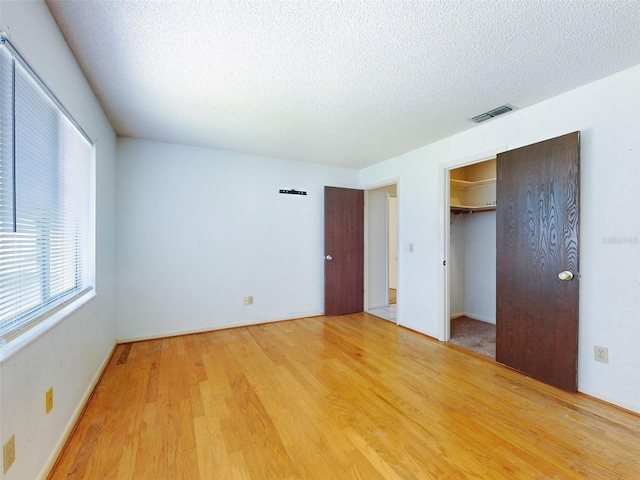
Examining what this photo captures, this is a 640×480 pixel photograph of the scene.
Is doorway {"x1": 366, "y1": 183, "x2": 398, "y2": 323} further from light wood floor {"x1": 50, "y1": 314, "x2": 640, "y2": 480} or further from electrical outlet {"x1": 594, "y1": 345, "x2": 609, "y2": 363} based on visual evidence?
electrical outlet {"x1": 594, "y1": 345, "x2": 609, "y2": 363}

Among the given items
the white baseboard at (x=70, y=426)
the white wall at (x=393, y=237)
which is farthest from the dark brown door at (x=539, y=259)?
the white baseboard at (x=70, y=426)

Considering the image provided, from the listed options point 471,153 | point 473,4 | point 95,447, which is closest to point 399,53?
point 473,4

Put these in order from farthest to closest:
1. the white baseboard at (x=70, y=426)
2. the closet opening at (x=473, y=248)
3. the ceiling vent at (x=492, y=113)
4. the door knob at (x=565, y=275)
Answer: the closet opening at (x=473, y=248)
the ceiling vent at (x=492, y=113)
the door knob at (x=565, y=275)
the white baseboard at (x=70, y=426)

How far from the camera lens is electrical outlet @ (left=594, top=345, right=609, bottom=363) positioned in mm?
2107

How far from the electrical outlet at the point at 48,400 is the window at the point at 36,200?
0.39 m

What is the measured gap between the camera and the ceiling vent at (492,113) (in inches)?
102

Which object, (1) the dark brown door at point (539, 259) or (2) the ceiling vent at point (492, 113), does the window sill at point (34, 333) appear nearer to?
(1) the dark brown door at point (539, 259)

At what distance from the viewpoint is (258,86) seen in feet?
7.32

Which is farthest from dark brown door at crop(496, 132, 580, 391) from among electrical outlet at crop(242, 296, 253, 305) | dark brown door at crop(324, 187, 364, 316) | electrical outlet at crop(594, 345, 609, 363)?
electrical outlet at crop(242, 296, 253, 305)

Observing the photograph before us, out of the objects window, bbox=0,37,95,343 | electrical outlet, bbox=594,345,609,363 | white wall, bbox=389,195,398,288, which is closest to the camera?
window, bbox=0,37,95,343

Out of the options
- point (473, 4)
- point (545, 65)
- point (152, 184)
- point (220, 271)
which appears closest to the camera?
point (473, 4)

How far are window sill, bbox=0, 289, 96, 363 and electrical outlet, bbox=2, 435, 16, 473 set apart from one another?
350 millimetres

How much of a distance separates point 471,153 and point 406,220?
1.16 meters

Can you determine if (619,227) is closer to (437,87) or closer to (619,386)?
(619,386)
